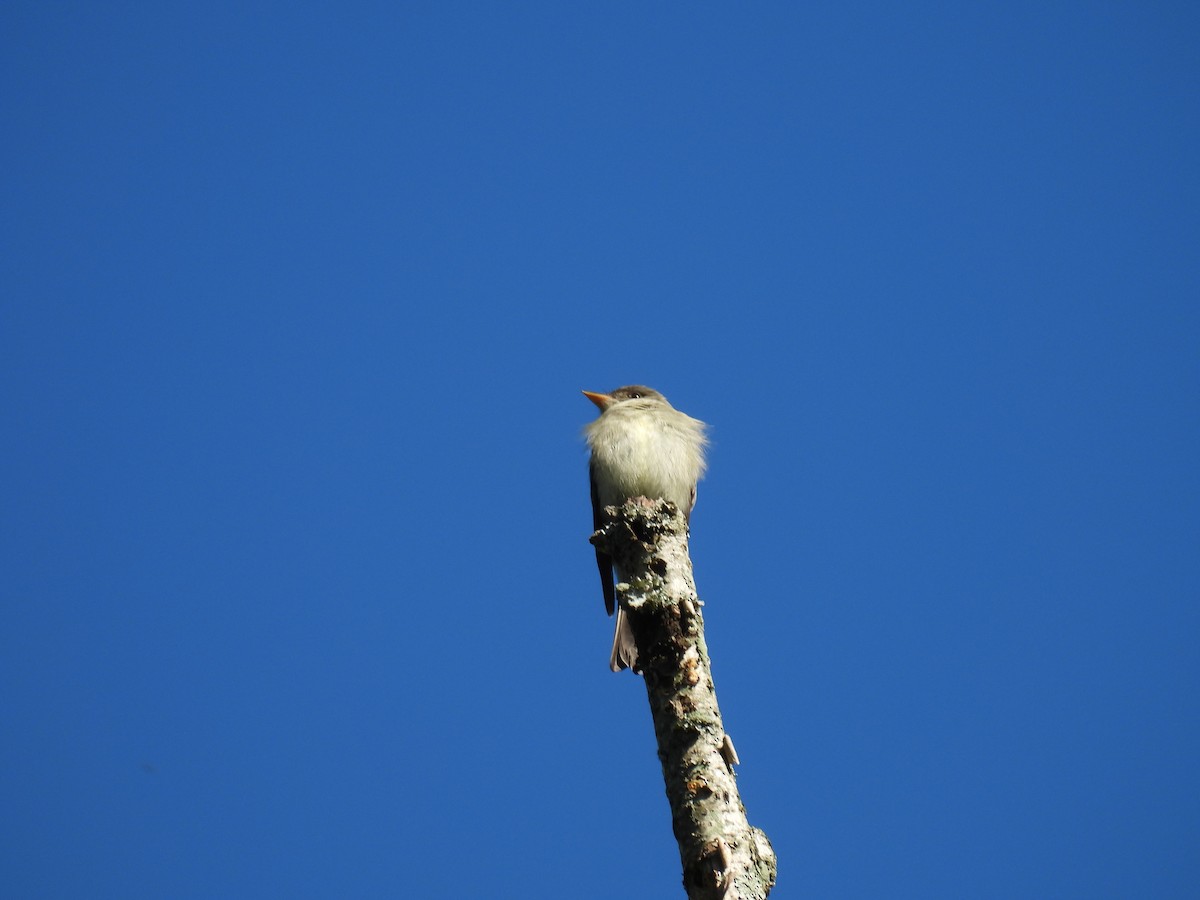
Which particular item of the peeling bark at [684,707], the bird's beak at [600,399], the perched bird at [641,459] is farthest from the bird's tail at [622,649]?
the bird's beak at [600,399]

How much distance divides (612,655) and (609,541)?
0.93 meters

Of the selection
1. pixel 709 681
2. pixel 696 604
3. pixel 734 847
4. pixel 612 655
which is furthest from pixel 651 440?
pixel 734 847

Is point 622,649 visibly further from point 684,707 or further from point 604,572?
point 604,572

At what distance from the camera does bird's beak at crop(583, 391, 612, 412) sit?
9633 millimetres

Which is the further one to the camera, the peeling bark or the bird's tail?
the bird's tail

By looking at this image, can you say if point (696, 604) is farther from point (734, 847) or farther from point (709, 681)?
point (734, 847)

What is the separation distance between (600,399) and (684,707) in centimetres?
558

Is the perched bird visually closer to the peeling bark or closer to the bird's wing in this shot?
the bird's wing

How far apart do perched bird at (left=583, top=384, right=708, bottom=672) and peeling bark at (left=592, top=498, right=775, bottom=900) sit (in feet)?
7.90

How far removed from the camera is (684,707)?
4387mm

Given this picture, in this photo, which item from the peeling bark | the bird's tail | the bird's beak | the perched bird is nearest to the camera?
the peeling bark

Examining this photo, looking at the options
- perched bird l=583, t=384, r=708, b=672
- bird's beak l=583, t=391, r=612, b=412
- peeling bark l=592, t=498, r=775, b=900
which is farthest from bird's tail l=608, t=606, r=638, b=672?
bird's beak l=583, t=391, r=612, b=412

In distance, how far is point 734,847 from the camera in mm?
3885

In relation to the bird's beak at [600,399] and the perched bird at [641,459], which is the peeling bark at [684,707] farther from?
the bird's beak at [600,399]
